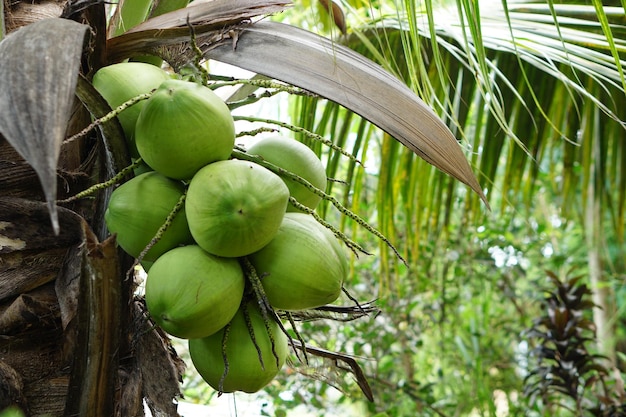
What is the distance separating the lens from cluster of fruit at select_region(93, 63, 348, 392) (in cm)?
71

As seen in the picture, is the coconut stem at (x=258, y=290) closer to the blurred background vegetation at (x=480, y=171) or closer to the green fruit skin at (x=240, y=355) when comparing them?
the green fruit skin at (x=240, y=355)

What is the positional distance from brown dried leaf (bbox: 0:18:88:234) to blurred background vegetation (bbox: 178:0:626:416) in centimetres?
30

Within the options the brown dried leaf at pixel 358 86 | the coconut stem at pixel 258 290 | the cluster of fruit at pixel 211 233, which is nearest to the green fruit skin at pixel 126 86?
the cluster of fruit at pixel 211 233

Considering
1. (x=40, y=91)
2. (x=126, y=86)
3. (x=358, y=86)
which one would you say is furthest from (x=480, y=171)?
(x=40, y=91)

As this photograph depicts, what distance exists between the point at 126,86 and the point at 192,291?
28 centimetres

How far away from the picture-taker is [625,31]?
176cm

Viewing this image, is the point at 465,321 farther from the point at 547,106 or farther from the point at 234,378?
the point at 234,378

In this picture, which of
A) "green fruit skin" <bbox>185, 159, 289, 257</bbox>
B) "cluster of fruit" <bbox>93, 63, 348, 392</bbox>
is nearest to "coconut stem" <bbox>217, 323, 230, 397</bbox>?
"cluster of fruit" <bbox>93, 63, 348, 392</bbox>

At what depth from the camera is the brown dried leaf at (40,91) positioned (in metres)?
0.50

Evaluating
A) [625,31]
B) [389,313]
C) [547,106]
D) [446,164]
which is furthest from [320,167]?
[389,313]

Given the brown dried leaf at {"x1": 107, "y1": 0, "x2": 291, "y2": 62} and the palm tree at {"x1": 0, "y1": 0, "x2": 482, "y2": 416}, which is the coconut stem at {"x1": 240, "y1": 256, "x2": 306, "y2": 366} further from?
the brown dried leaf at {"x1": 107, "y1": 0, "x2": 291, "y2": 62}

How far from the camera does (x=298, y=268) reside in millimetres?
754

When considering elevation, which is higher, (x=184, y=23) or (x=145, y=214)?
(x=184, y=23)

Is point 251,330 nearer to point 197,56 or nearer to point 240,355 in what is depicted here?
point 240,355
